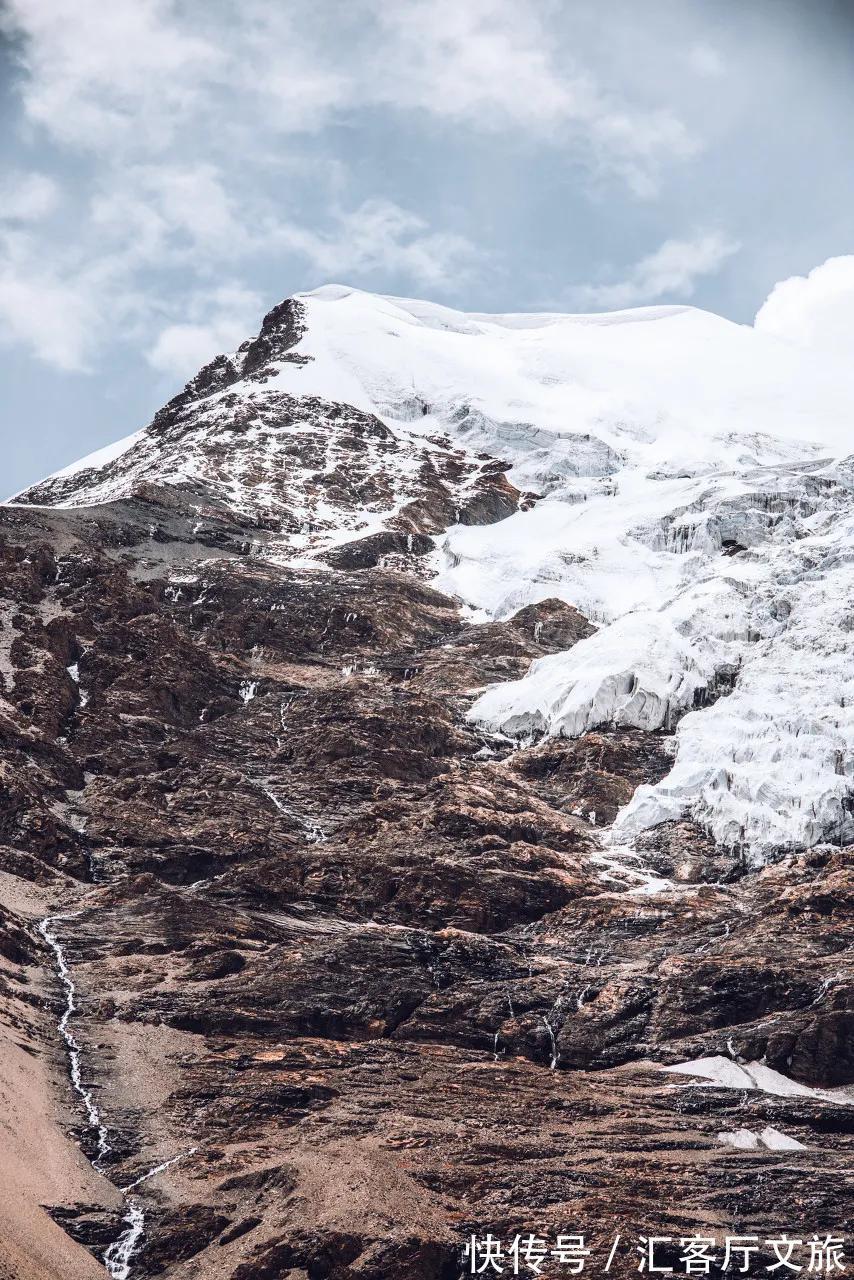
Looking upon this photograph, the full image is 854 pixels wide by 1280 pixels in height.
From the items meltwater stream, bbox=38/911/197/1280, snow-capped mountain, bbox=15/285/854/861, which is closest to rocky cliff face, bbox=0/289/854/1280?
meltwater stream, bbox=38/911/197/1280

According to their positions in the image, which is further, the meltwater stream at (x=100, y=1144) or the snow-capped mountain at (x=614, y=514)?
the snow-capped mountain at (x=614, y=514)

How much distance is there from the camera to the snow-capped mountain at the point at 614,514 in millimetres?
88688

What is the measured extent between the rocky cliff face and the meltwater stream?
6.8 inches

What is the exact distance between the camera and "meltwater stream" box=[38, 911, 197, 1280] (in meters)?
47.1

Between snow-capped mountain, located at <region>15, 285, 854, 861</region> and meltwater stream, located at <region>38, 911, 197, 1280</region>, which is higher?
snow-capped mountain, located at <region>15, 285, 854, 861</region>

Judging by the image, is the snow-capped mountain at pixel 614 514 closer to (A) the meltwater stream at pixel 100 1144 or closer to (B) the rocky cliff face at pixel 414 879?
(B) the rocky cliff face at pixel 414 879

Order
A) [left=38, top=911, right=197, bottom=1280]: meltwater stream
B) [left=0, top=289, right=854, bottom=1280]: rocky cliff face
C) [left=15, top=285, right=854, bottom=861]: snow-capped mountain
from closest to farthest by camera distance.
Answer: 1. [left=38, top=911, right=197, bottom=1280]: meltwater stream
2. [left=0, top=289, right=854, bottom=1280]: rocky cliff face
3. [left=15, top=285, right=854, bottom=861]: snow-capped mountain

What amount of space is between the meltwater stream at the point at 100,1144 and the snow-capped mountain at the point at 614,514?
117ft

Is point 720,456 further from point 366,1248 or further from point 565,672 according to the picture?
point 366,1248

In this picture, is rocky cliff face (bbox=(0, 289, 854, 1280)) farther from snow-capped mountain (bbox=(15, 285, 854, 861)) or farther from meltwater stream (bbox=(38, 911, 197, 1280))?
snow-capped mountain (bbox=(15, 285, 854, 861))

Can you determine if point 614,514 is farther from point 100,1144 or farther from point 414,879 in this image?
point 100,1144

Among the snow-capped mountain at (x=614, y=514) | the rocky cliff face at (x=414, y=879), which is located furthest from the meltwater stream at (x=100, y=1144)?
the snow-capped mountain at (x=614, y=514)

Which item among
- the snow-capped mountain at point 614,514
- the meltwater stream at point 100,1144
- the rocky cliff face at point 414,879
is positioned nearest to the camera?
the meltwater stream at point 100,1144

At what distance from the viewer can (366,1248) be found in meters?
46.0
